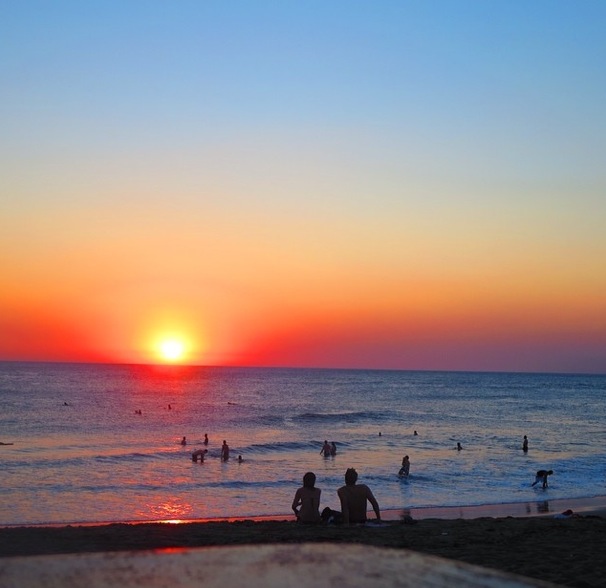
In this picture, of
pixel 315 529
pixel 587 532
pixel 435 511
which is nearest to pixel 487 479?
pixel 435 511

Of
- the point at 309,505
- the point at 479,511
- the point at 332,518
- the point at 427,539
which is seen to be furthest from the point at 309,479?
the point at 479,511

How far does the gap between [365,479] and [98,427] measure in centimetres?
3169

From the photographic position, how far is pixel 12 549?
45.9 ft

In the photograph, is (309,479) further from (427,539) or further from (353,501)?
(427,539)

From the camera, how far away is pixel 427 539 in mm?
13789

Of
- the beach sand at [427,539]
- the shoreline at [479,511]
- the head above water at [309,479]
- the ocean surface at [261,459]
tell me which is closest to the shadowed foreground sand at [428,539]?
the beach sand at [427,539]

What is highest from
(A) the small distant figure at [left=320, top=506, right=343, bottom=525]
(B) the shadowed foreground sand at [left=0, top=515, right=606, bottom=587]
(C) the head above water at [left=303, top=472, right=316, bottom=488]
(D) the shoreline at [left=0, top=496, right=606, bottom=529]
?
(C) the head above water at [left=303, top=472, right=316, bottom=488]

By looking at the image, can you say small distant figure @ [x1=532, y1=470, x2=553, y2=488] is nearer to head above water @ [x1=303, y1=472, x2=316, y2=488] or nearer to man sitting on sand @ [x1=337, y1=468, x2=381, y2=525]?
man sitting on sand @ [x1=337, y1=468, x2=381, y2=525]

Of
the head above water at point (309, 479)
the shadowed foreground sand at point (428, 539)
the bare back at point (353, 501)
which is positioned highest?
the head above water at point (309, 479)

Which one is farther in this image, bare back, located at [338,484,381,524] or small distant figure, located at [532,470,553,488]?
small distant figure, located at [532,470,553,488]

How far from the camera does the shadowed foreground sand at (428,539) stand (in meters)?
11.2

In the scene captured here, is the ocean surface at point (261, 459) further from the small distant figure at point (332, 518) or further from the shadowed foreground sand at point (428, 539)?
the small distant figure at point (332, 518)

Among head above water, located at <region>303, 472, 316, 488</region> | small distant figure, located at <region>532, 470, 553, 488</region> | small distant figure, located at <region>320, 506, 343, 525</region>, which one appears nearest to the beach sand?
small distant figure, located at <region>320, 506, 343, 525</region>

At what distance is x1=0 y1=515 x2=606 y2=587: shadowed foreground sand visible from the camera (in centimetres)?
1124
